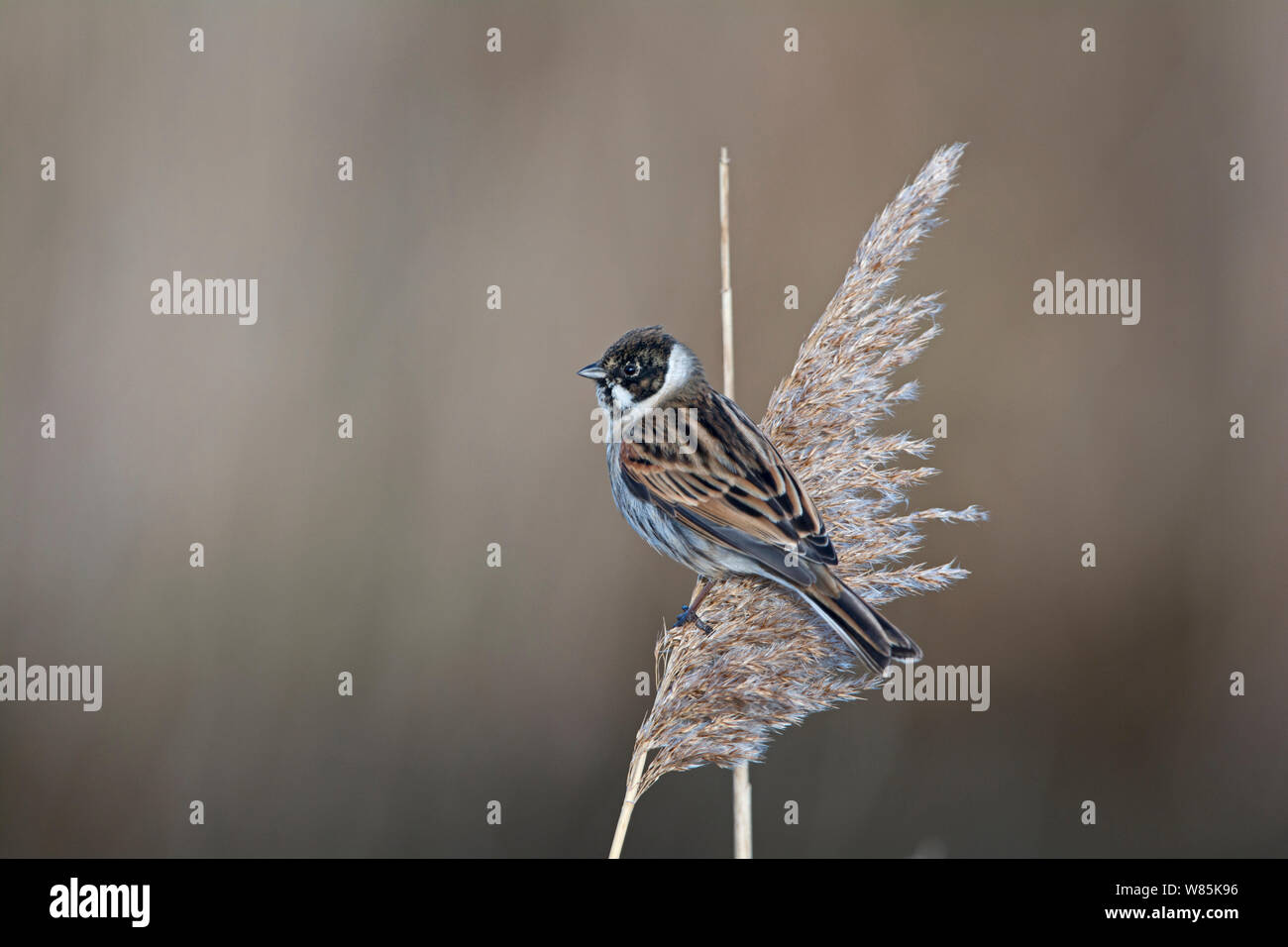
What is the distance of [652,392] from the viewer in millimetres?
3619

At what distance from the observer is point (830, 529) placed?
315 centimetres

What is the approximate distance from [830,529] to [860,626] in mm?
481

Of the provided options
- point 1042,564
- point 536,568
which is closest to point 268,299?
point 536,568

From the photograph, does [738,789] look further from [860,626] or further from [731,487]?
[731,487]

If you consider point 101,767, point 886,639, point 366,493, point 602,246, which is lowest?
point 101,767

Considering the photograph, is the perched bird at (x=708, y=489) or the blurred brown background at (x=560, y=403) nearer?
the perched bird at (x=708, y=489)

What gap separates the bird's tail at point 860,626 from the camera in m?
2.70

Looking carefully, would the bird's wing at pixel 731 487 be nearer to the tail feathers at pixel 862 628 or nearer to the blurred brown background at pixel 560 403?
the tail feathers at pixel 862 628

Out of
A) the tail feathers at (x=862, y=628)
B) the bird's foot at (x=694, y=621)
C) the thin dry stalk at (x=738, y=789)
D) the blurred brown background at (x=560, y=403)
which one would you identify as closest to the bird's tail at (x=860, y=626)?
the tail feathers at (x=862, y=628)

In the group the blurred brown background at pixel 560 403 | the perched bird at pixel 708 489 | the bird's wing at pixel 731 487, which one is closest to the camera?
the perched bird at pixel 708 489

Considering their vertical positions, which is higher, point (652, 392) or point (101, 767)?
point (652, 392)

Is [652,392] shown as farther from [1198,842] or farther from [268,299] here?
[1198,842]

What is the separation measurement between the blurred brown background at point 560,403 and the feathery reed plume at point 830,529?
1.80 m

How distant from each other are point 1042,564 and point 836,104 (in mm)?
2539
